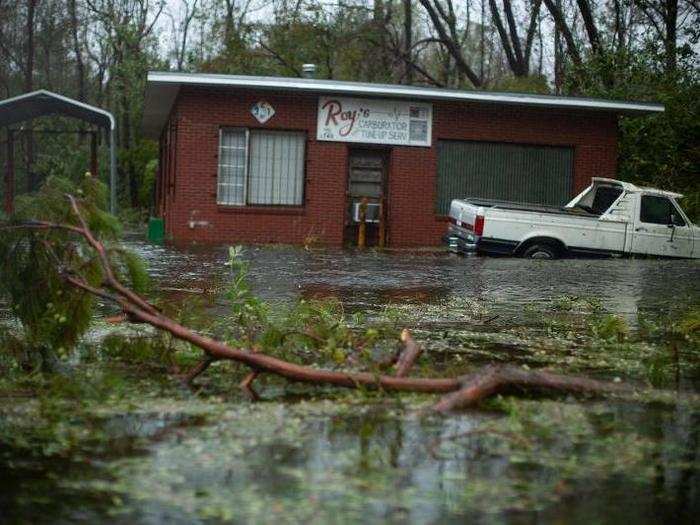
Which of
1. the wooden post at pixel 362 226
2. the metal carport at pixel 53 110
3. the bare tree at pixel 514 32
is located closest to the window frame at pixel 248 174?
the wooden post at pixel 362 226

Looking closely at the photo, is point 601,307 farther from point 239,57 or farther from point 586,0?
point 239,57

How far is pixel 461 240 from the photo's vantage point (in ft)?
71.1

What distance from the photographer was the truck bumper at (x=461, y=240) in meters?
21.1

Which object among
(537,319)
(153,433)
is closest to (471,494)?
(153,433)

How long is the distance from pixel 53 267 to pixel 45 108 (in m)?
21.8

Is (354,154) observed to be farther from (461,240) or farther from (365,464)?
(365,464)

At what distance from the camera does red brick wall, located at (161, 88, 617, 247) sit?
84.0 feet

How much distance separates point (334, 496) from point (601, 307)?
8.14 m

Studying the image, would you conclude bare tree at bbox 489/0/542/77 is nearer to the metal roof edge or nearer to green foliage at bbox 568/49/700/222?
green foliage at bbox 568/49/700/222

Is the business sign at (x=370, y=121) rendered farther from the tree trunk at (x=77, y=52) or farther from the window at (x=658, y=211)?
the tree trunk at (x=77, y=52)

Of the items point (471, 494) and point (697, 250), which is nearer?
point (471, 494)


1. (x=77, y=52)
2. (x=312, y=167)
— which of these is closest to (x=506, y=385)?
(x=312, y=167)

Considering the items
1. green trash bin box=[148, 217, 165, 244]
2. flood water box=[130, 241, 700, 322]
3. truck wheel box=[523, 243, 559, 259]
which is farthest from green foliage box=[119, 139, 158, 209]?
truck wheel box=[523, 243, 559, 259]

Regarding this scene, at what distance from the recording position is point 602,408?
21.0ft
